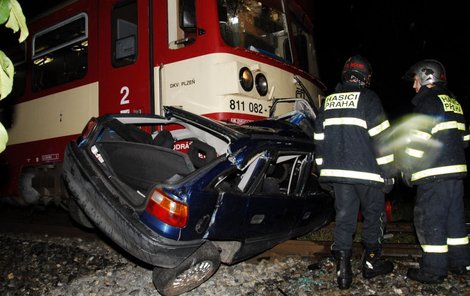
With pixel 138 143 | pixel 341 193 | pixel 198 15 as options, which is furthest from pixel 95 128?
pixel 341 193

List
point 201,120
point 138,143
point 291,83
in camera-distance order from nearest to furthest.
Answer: point 201,120
point 138,143
point 291,83

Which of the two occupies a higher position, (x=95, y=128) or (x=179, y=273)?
(x=95, y=128)

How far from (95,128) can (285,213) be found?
1.88 metres

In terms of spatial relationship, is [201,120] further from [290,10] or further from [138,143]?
[290,10]

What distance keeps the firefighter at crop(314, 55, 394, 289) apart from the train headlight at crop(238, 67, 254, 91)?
112 centimetres

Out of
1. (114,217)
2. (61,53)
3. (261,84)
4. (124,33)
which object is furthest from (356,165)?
(61,53)

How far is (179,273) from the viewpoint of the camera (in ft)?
10.1

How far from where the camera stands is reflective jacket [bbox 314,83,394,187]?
135 inches

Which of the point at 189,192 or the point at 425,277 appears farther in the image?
the point at 425,277

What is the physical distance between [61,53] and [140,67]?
175cm

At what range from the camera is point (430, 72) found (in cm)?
372

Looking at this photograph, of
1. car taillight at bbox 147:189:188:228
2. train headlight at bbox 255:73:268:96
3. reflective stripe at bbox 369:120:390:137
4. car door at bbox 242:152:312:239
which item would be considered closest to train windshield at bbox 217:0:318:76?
train headlight at bbox 255:73:268:96

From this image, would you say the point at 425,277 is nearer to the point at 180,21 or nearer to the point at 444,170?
the point at 444,170

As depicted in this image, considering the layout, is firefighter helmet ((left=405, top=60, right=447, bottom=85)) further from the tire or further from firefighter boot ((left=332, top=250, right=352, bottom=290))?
the tire
